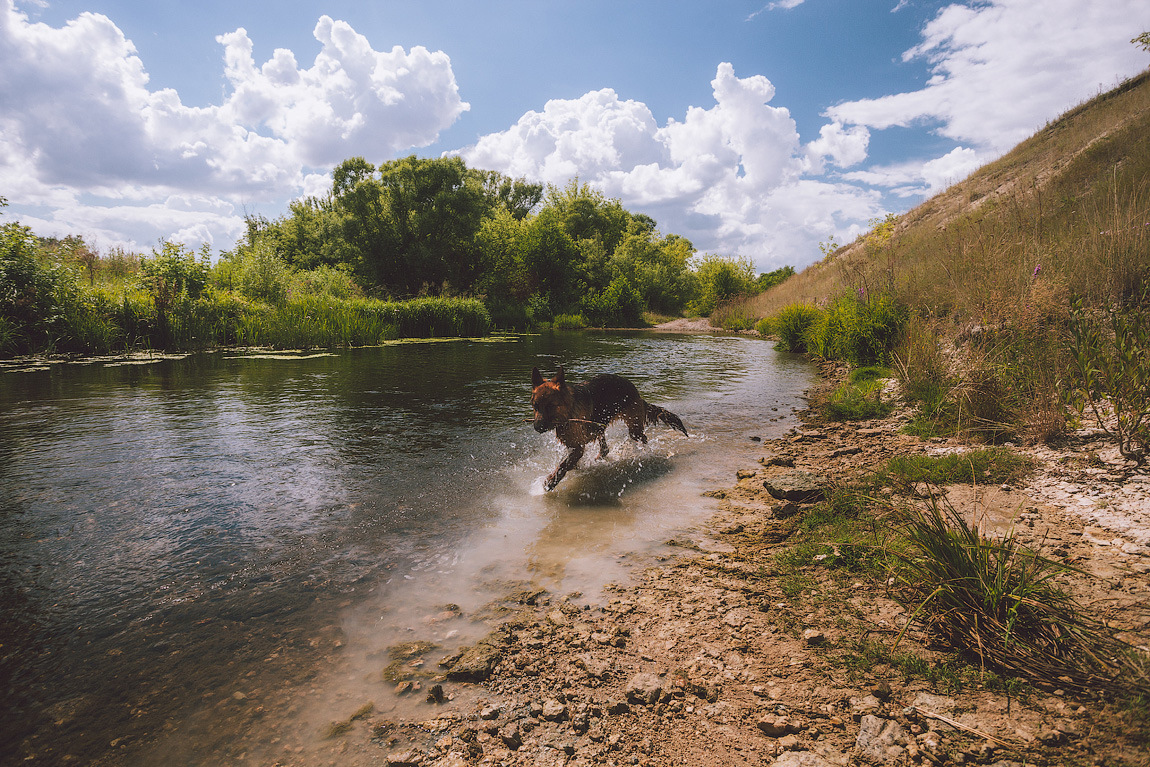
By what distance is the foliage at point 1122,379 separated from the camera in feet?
12.7

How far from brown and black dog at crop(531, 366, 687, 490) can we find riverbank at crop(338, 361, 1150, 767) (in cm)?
228

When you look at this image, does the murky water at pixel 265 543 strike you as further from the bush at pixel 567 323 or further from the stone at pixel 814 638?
the bush at pixel 567 323

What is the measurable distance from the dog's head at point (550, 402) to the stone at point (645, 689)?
10.2 feet

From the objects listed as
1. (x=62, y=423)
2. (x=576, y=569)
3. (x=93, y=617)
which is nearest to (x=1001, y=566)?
(x=576, y=569)

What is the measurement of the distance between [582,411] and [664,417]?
1.80m

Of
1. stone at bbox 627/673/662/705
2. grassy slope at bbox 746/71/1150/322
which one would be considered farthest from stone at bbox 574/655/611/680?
grassy slope at bbox 746/71/1150/322

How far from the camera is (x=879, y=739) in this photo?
1.95 m

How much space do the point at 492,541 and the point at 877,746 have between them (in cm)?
324

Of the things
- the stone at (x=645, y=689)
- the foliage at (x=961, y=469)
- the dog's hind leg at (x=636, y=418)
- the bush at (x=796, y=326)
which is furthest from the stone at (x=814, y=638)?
the bush at (x=796, y=326)

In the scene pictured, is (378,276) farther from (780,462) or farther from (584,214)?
(780,462)

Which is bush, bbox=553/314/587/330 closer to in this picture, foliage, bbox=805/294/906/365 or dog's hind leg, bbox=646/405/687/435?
foliage, bbox=805/294/906/365

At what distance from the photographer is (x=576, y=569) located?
12.9ft

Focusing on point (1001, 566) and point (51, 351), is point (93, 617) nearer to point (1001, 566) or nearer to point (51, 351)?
point (1001, 566)

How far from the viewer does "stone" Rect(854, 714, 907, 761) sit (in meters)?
1.89
